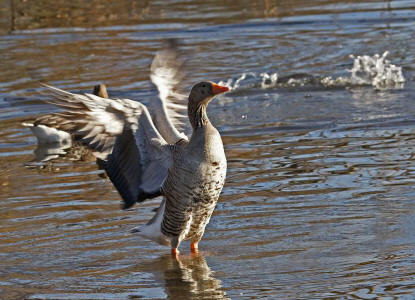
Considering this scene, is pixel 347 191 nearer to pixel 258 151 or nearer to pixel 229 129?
pixel 258 151

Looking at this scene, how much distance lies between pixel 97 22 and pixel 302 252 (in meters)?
13.9

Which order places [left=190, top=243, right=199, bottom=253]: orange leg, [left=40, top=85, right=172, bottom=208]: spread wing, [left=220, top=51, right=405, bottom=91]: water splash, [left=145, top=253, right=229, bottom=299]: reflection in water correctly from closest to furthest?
[left=145, top=253, right=229, bottom=299]: reflection in water, [left=40, top=85, right=172, bottom=208]: spread wing, [left=190, top=243, right=199, bottom=253]: orange leg, [left=220, top=51, right=405, bottom=91]: water splash

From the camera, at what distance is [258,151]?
10.5 metres

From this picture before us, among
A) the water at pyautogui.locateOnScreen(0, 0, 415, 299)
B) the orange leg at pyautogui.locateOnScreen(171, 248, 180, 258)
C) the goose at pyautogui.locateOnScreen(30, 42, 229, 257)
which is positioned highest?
the goose at pyautogui.locateOnScreen(30, 42, 229, 257)

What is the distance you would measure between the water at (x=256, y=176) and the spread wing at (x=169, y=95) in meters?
0.43

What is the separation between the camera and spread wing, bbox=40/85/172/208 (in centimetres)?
718

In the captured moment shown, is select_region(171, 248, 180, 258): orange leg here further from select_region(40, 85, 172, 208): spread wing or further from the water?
select_region(40, 85, 172, 208): spread wing

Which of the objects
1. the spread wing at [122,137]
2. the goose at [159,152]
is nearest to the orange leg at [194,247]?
the goose at [159,152]

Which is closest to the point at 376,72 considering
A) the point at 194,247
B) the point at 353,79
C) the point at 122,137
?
the point at 353,79

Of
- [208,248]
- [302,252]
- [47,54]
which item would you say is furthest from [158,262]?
[47,54]

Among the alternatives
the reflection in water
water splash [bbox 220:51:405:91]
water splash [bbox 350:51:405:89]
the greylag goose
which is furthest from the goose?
water splash [bbox 350:51:405:89]

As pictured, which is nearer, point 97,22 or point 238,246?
point 238,246

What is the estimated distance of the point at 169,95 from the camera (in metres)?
8.29

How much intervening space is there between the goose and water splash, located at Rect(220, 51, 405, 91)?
5989 millimetres
